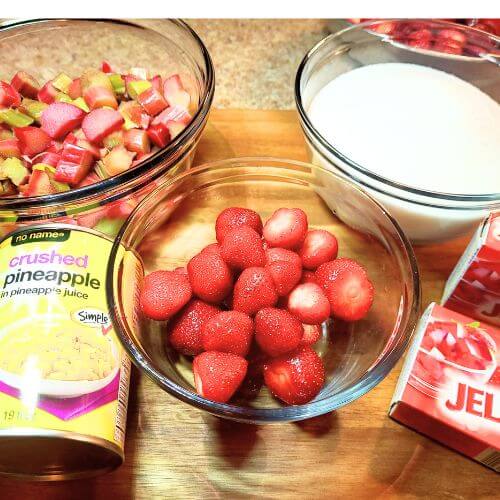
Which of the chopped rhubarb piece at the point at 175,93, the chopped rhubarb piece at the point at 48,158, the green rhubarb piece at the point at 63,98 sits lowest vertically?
the chopped rhubarb piece at the point at 48,158

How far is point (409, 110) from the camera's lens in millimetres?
1023

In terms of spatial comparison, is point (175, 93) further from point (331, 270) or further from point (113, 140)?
point (331, 270)

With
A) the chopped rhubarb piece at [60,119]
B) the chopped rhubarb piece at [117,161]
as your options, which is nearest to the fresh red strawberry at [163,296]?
the chopped rhubarb piece at [117,161]

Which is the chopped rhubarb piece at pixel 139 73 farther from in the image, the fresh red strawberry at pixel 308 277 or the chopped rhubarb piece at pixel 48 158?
the fresh red strawberry at pixel 308 277

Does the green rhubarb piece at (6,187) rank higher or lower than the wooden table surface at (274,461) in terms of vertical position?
higher

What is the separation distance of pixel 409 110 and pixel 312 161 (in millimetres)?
201

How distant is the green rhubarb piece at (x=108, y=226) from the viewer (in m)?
0.90

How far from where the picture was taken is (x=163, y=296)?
2.50 ft

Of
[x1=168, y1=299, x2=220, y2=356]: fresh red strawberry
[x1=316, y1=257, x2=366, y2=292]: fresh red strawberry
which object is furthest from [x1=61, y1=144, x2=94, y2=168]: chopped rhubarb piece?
[x1=316, y1=257, x2=366, y2=292]: fresh red strawberry

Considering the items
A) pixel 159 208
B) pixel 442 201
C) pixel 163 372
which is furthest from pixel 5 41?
pixel 442 201

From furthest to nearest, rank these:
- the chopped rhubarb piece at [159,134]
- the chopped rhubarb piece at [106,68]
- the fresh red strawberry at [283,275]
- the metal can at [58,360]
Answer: the chopped rhubarb piece at [106,68] < the chopped rhubarb piece at [159,134] < the fresh red strawberry at [283,275] < the metal can at [58,360]

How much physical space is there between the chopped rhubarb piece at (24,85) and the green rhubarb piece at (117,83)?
0.49 feet

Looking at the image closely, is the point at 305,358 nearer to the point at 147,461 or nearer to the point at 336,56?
the point at 147,461

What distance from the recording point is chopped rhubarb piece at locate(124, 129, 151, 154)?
95cm
